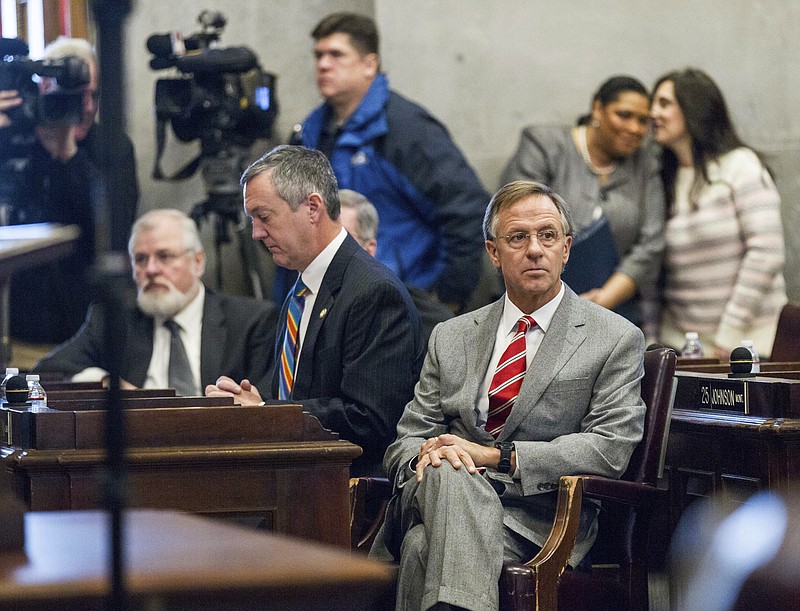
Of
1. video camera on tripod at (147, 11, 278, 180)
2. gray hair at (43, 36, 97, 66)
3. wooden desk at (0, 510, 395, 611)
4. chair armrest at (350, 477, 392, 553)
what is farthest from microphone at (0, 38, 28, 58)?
wooden desk at (0, 510, 395, 611)

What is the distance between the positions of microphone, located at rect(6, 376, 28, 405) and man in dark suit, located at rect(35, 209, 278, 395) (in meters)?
1.36

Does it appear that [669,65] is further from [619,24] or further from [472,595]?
[472,595]

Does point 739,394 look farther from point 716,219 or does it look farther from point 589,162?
point 589,162

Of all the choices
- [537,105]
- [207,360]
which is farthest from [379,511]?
[537,105]

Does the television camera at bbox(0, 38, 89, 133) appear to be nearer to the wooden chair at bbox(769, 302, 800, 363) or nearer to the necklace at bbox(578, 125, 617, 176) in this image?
the necklace at bbox(578, 125, 617, 176)

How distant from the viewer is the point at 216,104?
5668 mm

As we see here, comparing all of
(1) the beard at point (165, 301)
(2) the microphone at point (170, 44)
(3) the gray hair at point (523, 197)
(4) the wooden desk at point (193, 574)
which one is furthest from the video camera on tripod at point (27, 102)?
(4) the wooden desk at point (193, 574)

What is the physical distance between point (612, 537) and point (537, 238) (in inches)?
30.2

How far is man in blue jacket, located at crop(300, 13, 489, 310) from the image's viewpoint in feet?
18.4

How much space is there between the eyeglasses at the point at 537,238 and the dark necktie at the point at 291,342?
25.6 inches

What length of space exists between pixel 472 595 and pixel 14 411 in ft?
3.71

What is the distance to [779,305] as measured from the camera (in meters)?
5.80

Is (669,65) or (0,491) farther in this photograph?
(669,65)

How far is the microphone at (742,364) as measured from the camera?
3811 mm
